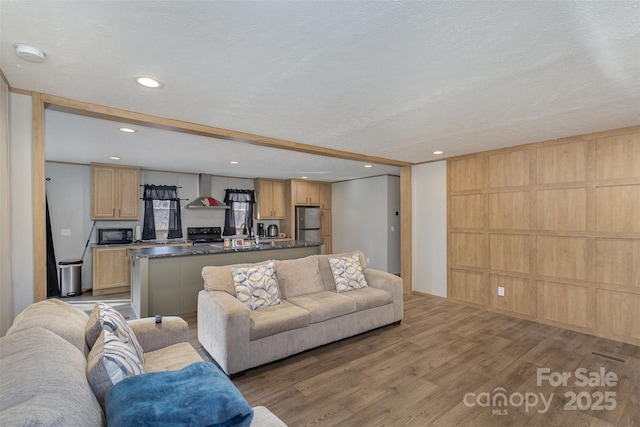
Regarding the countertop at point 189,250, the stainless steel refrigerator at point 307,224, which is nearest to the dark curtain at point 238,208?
the stainless steel refrigerator at point 307,224

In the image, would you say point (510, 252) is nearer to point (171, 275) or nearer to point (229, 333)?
point (229, 333)

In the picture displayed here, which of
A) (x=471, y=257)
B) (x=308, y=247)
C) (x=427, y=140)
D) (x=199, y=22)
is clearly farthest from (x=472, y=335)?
(x=199, y=22)

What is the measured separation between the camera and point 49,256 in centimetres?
526

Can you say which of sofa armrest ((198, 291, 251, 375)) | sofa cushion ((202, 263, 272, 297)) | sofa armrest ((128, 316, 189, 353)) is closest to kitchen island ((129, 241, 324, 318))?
sofa cushion ((202, 263, 272, 297))

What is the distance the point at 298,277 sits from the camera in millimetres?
3717

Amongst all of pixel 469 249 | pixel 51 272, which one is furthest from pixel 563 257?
pixel 51 272

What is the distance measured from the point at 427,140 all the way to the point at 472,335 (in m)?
2.49

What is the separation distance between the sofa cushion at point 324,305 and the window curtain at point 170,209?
4.29m

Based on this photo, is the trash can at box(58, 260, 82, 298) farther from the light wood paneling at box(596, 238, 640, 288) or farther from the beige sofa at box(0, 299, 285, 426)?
the light wood paneling at box(596, 238, 640, 288)

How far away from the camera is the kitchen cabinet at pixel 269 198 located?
7.68 metres

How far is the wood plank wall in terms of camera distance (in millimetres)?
3377

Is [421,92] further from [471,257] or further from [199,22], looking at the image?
[471,257]

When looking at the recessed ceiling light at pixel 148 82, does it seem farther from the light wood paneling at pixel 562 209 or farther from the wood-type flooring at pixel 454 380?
the light wood paneling at pixel 562 209

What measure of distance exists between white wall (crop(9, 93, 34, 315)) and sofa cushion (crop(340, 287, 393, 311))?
2.97 meters
